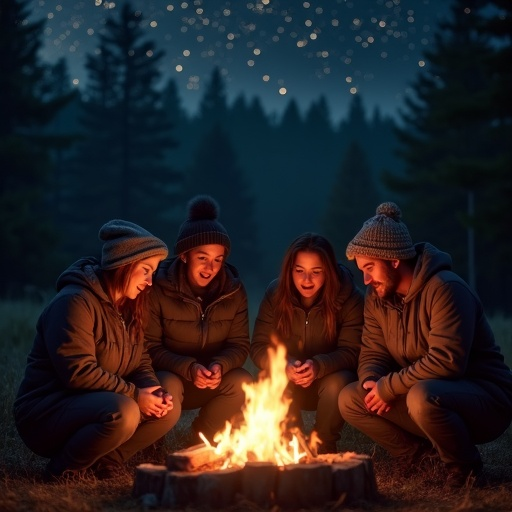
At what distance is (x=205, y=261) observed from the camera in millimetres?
6059

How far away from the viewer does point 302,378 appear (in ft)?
19.7

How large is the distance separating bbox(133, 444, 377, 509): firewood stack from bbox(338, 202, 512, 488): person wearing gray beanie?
0.86 metres

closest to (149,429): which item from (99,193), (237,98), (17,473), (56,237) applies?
(17,473)

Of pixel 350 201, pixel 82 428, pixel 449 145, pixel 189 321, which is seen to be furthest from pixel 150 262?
pixel 350 201

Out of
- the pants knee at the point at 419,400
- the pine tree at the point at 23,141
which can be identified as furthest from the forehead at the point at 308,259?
the pine tree at the point at 23,141

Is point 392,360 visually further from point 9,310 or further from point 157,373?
point 9,310

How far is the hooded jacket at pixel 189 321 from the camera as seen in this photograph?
6168 mm

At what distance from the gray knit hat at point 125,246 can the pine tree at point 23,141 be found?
19.8 m

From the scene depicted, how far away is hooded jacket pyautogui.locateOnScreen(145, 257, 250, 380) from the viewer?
20.2 ft

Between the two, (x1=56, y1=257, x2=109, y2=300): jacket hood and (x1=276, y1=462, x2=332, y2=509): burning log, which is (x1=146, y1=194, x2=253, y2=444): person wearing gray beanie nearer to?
(x1=56, y1=257, x2=109, y2=300): jacket hood

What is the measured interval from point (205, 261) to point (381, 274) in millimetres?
1400

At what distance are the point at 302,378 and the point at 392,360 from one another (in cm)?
71

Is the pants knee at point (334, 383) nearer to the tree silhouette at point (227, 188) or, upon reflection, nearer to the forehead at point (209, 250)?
the forehead at point (209, 250)

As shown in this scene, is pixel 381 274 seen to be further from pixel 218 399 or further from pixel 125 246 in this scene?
pixel 125 246
